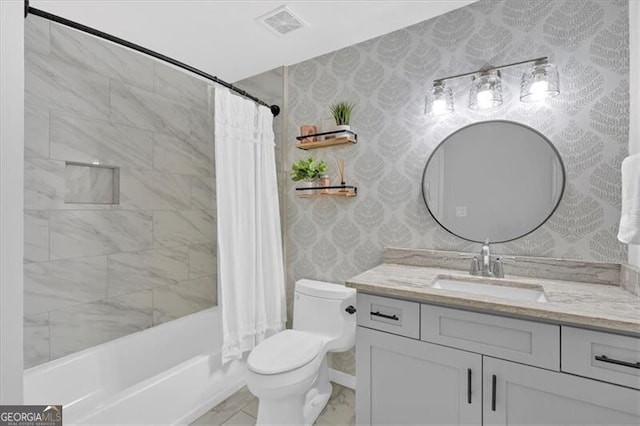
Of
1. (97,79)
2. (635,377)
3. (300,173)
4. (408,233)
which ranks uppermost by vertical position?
(97,79)

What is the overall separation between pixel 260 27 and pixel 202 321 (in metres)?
2.22

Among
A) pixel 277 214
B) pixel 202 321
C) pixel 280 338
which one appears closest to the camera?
pixel 280 338

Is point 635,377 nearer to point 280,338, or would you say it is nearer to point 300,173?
point 280,338

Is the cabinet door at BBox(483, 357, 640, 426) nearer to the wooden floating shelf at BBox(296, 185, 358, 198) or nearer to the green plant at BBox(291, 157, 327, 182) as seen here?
the wooden floating shelf at BBox(296, 185, 358, 198)

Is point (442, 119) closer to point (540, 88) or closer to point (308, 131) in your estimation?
point (540, 88)

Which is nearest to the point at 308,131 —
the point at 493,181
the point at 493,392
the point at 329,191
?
the point at 329,191

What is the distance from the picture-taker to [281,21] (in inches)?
74.9

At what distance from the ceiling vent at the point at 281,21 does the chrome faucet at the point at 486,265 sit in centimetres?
169

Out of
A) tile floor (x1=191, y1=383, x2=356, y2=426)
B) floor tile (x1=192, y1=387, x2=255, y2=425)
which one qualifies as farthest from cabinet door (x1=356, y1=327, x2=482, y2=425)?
floor tile (x1=192, y1=387, x2=255, y2=425)

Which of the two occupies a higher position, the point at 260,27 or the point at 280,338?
the point at 260,27

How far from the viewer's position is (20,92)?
37 centimetres

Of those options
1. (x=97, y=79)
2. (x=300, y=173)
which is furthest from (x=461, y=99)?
(x=97, y=79)

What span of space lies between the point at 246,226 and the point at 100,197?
99 cm

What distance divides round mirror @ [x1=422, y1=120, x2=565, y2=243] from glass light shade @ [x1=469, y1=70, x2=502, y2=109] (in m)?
0.12
